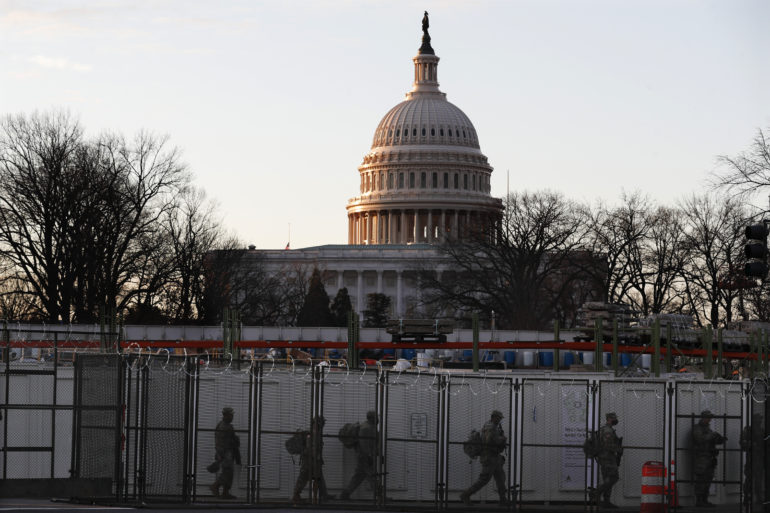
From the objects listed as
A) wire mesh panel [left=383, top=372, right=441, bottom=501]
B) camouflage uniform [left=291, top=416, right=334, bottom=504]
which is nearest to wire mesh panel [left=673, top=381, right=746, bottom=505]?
wire mesh panel [left=383, top=372, right=441, bottom=501]

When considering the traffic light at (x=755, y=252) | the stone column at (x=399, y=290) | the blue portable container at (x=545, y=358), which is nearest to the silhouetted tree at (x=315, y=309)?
the stone column at (x=399, y=290)

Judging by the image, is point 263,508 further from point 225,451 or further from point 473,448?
point 473,448

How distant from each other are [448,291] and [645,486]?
74407 mm

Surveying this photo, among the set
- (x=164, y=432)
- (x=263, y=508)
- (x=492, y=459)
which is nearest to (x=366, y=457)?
(x=263, y=508)

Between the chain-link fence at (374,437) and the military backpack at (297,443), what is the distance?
12cm

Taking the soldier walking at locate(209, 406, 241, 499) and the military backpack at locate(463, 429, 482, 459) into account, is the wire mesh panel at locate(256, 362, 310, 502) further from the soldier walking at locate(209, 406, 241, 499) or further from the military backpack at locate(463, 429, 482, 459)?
the military backpack at locate(463, 429, 482, 459)

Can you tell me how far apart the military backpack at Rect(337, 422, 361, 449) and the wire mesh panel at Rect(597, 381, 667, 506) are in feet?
13.7

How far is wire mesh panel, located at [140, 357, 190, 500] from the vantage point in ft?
91.6

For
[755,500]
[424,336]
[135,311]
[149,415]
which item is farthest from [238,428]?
[135,311]

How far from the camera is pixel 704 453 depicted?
2894cm

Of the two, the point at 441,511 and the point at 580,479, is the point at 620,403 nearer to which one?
the point at 580,479

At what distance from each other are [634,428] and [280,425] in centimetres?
600

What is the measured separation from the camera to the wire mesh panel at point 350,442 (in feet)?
93.0

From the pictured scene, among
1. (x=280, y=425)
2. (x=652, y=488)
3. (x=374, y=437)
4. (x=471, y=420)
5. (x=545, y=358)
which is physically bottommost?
(x=652, y=488)
